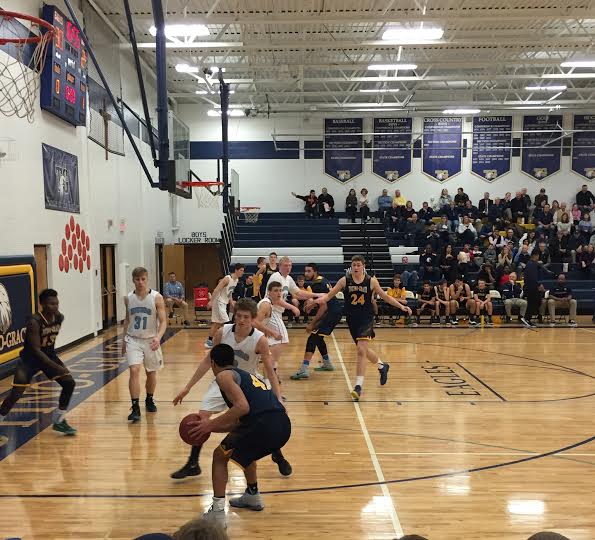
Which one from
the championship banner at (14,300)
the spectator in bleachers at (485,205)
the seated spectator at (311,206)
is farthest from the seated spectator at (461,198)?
the championship banner at (14,300)

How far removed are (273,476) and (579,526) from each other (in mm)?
2332

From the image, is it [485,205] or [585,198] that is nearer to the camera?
[485,205]

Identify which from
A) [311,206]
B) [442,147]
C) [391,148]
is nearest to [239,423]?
[311,206]

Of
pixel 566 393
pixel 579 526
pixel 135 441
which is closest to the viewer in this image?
pixel 579 526

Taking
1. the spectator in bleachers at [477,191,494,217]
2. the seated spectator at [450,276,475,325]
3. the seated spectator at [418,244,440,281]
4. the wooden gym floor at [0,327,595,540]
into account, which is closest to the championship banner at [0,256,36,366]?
the wooden gym floor at [0,327,595,540]

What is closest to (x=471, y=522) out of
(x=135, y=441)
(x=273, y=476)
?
(x=273, y=476)

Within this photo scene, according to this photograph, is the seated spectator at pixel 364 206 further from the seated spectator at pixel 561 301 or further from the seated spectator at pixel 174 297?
the seated spectator at pixel 174 297

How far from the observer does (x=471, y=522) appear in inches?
151

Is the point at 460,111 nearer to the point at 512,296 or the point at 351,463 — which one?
the point at 512,296

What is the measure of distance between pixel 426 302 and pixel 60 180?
30.7 ft

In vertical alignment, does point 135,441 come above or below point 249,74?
below

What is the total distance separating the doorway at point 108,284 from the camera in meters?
13.3

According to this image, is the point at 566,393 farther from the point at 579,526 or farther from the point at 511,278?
the point at 511,278

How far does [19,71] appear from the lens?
29.2ft
